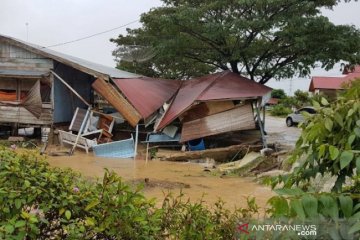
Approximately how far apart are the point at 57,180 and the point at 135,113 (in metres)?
13.9

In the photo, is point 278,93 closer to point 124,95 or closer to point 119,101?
point 124,95

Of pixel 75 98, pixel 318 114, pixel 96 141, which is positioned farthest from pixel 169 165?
pixel 318 114

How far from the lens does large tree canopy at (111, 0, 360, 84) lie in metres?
17.4

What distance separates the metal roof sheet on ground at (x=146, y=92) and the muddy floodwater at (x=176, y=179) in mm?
2425

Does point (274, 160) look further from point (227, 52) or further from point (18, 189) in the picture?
point (18, 189)

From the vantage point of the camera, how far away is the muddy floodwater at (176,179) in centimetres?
983

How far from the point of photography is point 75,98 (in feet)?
65.1

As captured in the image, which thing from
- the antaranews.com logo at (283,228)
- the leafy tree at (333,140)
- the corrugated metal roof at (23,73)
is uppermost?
the corrugated metal roof at (23,73)

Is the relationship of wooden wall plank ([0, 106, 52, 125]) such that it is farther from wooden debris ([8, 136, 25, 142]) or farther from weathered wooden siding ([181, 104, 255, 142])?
weathered wooden siding ([181, 104, 255, 142])

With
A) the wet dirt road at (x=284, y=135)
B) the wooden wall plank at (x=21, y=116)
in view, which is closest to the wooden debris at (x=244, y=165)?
the wet dirt road at (x=284, y=135)

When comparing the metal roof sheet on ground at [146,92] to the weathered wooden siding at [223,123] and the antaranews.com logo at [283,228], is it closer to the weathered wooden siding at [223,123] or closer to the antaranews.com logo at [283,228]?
the weathered wooden siding at [223,123]

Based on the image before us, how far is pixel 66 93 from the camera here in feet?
62.9

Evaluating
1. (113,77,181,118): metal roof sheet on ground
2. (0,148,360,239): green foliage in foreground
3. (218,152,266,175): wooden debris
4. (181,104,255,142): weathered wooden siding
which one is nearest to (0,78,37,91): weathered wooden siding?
(113,77,181,118): metal roof sheet on ground

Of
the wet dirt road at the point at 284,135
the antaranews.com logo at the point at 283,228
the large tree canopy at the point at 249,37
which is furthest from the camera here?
the wet dirt road at the point at 284,135
